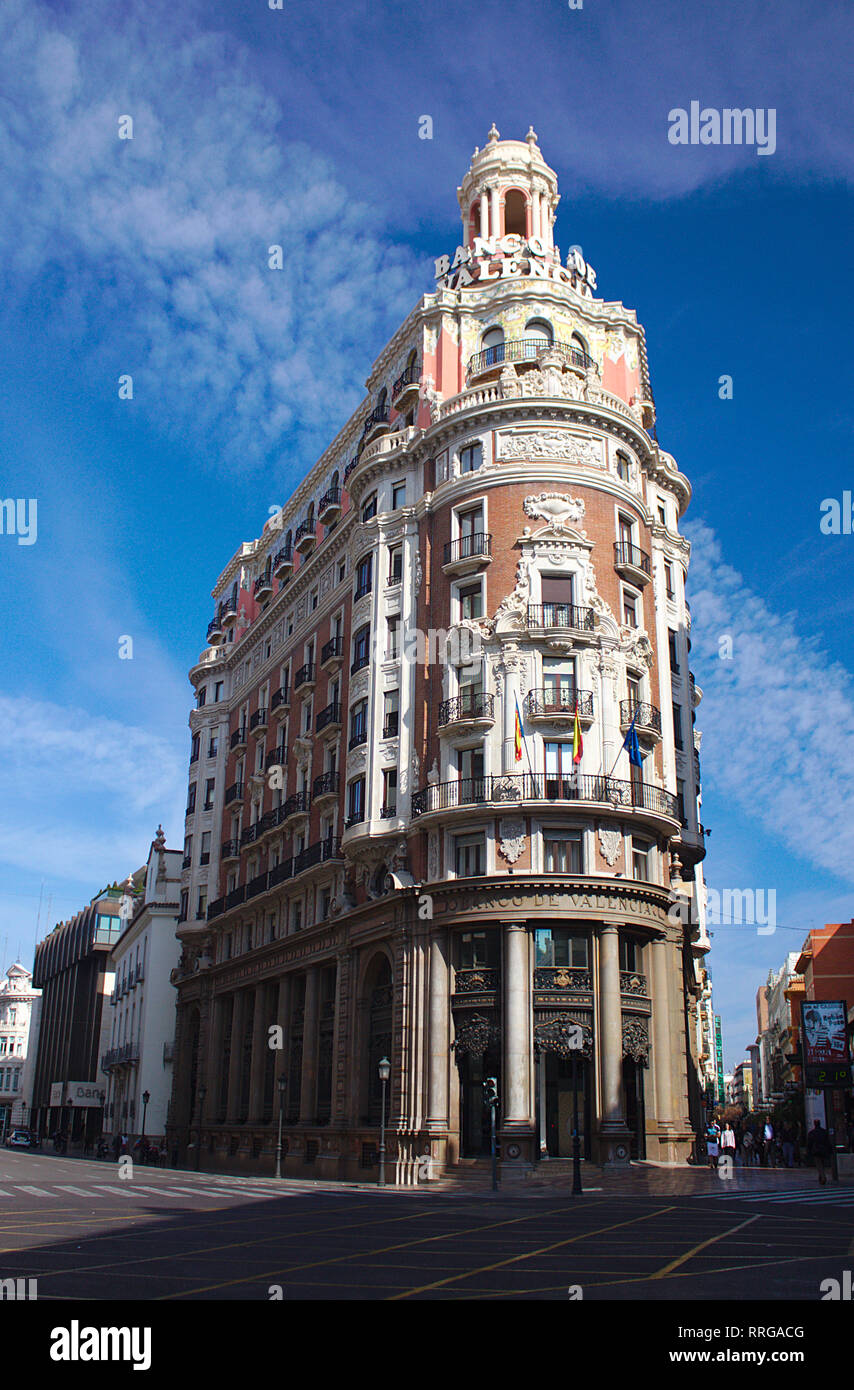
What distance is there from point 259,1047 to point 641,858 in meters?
25.3

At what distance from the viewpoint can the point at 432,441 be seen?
47406 millimetres

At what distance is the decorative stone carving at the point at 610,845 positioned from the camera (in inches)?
1548

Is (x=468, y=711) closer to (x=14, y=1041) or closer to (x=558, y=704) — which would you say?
(x=558, y=704)

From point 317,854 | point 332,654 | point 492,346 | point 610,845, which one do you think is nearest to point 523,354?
point 492,346

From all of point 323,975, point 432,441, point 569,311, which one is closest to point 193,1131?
point 323,975

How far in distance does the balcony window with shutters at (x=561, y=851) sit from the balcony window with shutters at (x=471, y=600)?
29.5 ft

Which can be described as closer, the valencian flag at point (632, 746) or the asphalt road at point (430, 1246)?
the asphalt road at point (430, 1246)

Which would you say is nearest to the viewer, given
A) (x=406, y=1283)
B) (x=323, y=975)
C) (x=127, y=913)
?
(x=406, y=1283)

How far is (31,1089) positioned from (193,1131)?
8974 centimetres

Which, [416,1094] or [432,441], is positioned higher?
[432,441]

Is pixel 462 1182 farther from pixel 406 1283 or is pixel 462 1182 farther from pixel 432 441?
pixel 432 441

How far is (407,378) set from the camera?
167ft

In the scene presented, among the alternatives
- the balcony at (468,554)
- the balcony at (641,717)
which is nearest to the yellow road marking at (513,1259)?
the balcony at (641,717)

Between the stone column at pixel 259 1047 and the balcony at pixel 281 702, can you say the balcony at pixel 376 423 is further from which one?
the stone column at pixel 259 1047
